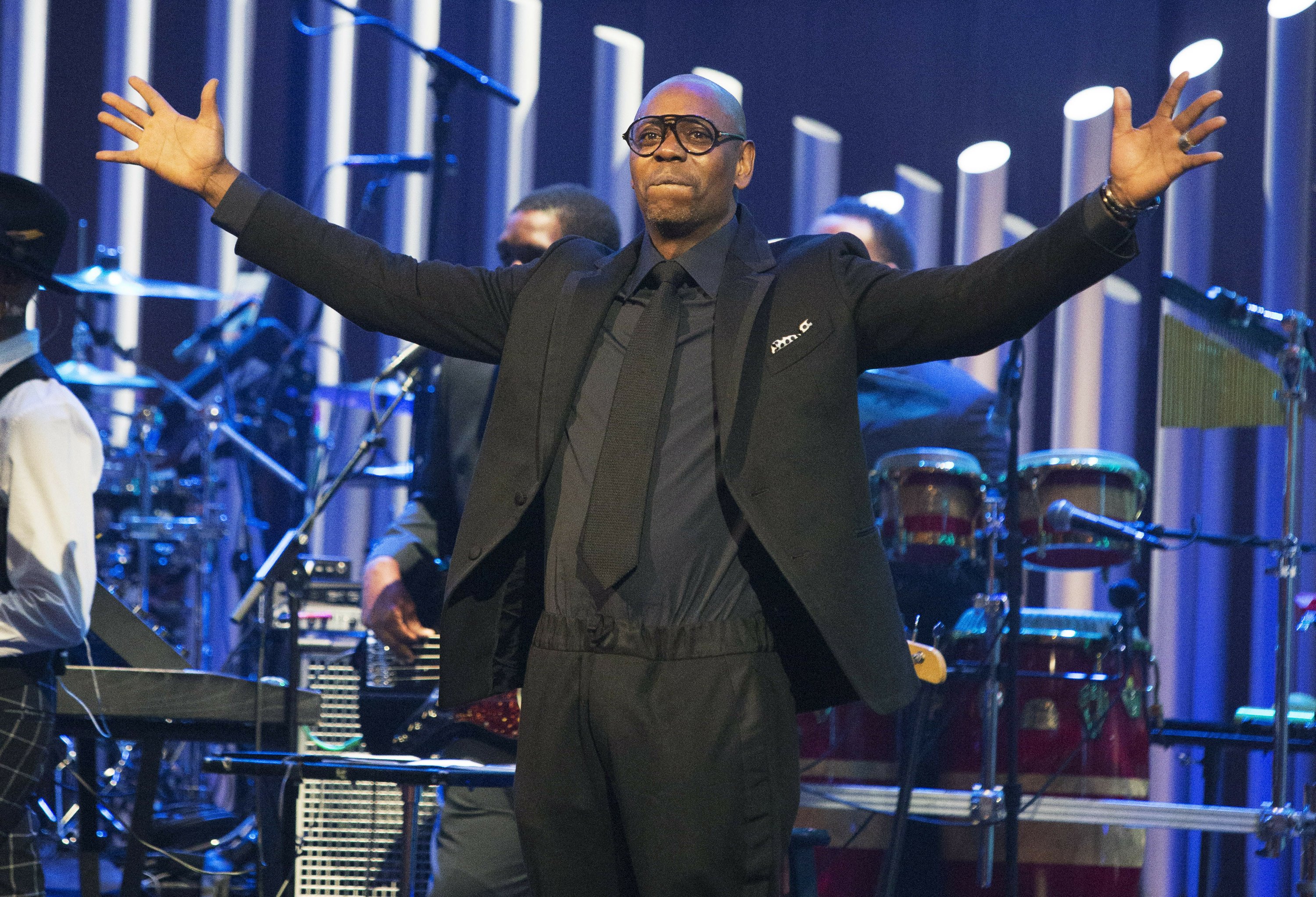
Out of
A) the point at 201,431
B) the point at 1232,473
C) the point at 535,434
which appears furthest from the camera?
the point at 201,431

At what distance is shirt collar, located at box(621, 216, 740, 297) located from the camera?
7.61 ft

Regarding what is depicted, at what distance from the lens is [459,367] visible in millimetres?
3779

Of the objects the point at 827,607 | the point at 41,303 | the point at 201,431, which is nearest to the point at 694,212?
the point at 827,607

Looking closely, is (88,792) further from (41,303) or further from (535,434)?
(41,303)

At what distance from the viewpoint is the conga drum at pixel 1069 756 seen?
433 centimetres

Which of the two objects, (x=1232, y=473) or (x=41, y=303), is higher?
(x=41, y=303)

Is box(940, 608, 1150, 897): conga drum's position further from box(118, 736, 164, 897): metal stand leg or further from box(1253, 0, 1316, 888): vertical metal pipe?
box(118, 736, 164, 897): metal stand leg

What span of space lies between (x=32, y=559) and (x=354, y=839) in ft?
5.19

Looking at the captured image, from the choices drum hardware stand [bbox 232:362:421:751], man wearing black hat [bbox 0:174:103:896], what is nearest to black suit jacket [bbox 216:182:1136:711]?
man wearing black hat [bbox 0:174:103:896]

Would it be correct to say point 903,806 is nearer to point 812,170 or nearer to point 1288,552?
point 1288,552

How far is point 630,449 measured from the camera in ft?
7.07

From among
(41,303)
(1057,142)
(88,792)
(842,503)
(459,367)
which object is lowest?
(88,792)

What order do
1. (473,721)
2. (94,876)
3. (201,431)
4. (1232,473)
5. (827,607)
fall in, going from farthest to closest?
(201,431) < (1232,473) < (94,876) < (473,721) < (827,607)

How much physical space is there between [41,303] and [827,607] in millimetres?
6260
